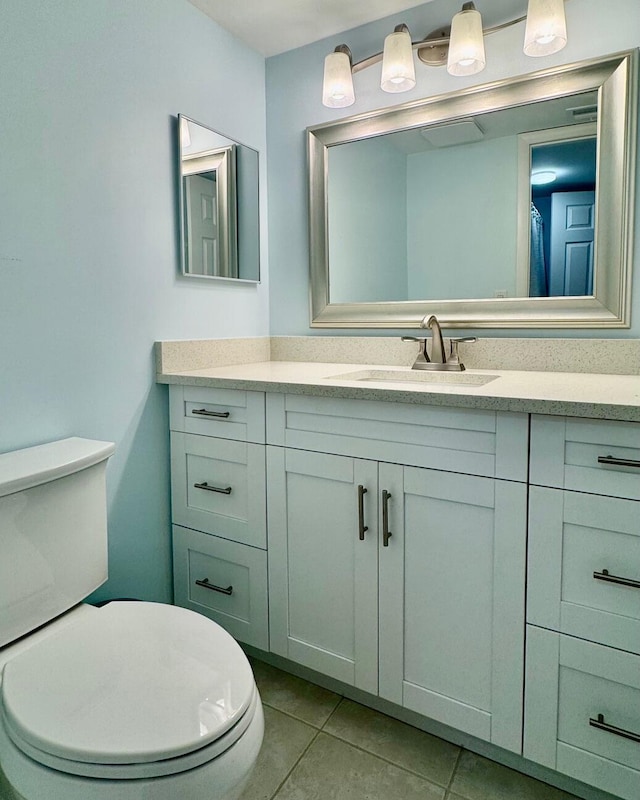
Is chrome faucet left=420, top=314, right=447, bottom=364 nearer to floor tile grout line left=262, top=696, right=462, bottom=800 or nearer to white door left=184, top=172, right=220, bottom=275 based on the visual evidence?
white door left=184, top=172, right=220, bottom=275

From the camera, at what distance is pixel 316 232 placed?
2158 mm

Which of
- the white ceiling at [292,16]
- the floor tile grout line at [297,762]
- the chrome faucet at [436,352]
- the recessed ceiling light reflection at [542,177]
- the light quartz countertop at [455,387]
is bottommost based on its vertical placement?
the floor tile grout line at [297,762]

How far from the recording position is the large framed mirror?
160 cm

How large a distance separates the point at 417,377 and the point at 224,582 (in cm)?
91

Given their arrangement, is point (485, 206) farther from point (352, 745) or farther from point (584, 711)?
point (352, 745)

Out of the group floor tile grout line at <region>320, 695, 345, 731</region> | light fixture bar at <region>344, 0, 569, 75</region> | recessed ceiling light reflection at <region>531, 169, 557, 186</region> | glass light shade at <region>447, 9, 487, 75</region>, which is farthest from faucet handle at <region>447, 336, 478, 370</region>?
floor tile grout line at <region>320, 695, 345, 731</region>

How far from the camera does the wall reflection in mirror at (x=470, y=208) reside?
1.65 metres

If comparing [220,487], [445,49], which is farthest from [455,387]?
[445,49]

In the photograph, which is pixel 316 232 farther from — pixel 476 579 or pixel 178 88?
pixel 476 579

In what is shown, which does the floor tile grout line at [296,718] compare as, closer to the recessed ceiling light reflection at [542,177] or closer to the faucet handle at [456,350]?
the faucet handle at [456,350]

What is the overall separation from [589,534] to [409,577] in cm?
45

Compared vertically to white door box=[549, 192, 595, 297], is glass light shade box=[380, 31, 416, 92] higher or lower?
higher

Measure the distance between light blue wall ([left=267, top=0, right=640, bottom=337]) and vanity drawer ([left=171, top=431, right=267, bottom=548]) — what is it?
0.72 metres

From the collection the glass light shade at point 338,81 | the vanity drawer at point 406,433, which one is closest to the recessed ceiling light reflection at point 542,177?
the glass light shade at point 338,81
